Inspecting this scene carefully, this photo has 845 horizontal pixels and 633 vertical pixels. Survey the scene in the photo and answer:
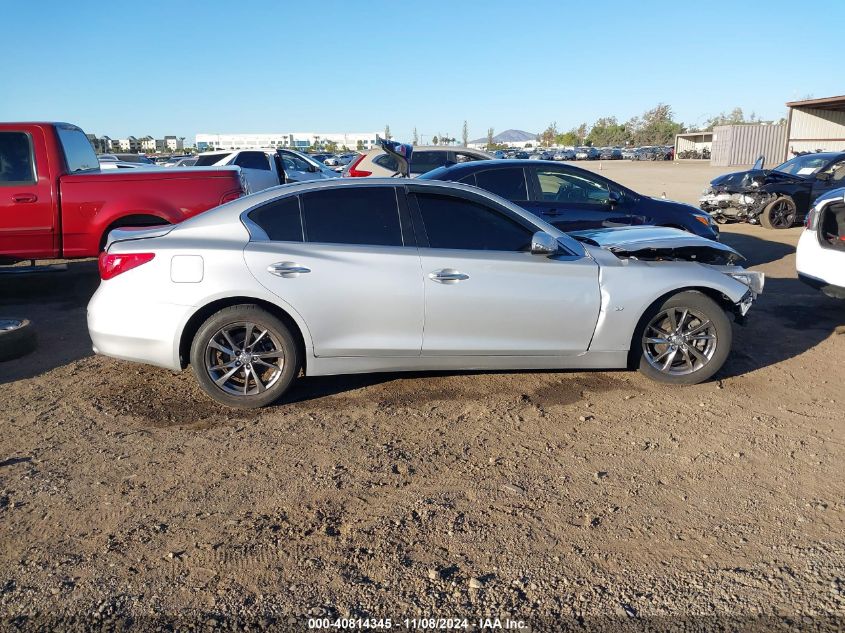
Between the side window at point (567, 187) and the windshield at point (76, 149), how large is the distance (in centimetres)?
555

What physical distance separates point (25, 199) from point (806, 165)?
15351 mm

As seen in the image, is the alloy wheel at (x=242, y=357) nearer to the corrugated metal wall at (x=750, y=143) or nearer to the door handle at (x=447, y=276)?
the door handle at (x=447, y=276)

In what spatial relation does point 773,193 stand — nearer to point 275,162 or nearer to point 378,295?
point 275,162

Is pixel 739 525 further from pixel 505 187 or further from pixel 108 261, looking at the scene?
pixel 505 187

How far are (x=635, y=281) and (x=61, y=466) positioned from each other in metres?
4.06

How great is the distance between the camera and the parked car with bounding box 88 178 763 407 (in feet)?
16.2

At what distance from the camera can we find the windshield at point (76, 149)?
27.2 ft

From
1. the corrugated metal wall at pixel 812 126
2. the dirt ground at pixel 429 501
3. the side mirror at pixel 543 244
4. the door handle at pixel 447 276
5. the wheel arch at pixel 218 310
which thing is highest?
the corrugated metal wall at pixel 812 126

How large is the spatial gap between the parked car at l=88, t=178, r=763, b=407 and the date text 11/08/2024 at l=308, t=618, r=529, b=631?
2.41 m

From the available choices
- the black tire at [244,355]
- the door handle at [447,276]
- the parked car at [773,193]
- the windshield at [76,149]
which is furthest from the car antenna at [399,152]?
the parked car at [773,193]

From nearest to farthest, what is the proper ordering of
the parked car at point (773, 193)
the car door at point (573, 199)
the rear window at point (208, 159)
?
the car door at point (573, 199)
the parked car at point (773, 193)
the rear window at point (208, 159)

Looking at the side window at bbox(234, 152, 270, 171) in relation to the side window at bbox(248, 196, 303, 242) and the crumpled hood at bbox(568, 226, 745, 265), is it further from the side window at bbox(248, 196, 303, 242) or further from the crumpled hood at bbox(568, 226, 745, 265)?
the crumpled hood at bbox(568, 226, 745, 265)

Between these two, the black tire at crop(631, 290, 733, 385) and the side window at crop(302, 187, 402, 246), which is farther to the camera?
the black tire at crop(631, 290, 733, 385)

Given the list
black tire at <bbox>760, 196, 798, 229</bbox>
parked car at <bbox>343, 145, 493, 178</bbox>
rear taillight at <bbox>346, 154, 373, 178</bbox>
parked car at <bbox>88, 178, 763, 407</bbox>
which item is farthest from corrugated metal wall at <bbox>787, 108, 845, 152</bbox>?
parked car at <bbox>88, 178, 763, 407</bbox>
